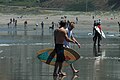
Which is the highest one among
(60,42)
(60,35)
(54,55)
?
(60,35)

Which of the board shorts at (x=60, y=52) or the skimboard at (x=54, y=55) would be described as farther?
the skimboard at (x=54, y=55)

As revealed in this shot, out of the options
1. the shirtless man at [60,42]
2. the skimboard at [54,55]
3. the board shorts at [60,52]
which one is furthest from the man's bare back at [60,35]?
the skimboard at [54,55]

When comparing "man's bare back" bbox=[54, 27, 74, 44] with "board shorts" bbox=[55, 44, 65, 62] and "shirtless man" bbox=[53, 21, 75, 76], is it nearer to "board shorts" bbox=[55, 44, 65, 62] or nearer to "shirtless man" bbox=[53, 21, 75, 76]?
"shirtless man" bbox=[53, 21, 75, 76]

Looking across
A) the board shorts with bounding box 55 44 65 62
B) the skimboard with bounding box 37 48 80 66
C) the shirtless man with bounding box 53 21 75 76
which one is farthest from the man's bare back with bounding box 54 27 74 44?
the skimboard with bounding box 37 48 80 66

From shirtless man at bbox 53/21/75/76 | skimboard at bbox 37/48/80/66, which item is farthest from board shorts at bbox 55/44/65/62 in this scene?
skimboard at bbox 37/48/80/66

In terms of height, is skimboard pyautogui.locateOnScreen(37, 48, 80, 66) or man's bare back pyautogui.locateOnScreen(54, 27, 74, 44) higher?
man's bare back pyautogui.locateOnScreen(54, 27, 74, 44)

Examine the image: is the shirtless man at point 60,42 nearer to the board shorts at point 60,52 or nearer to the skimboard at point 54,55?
the board shorts at point 60,52

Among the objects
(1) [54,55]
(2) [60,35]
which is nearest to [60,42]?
(2) [60,35]

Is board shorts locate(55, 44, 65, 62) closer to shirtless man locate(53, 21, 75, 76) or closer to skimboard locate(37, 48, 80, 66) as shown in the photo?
shirtless man locate(53, 21, 75, 76)

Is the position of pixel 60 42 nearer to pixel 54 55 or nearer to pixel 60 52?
pixel 60 52

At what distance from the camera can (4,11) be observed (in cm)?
12744

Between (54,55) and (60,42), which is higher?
(60,42)

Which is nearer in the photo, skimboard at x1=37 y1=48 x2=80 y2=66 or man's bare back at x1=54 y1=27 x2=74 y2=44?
man's bare back at x1=54 y1=27 x2=74 y2=44

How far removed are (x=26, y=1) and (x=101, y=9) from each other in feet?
115
